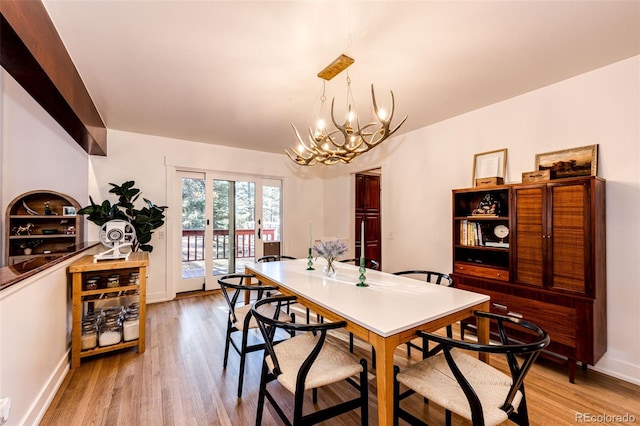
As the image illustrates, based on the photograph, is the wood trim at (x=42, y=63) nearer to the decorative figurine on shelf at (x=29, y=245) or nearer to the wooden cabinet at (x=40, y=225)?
the wooden cabinet at (x=40, y=225)

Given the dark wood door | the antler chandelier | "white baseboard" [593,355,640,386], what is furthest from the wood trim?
"white baseboard" [593,355,640,386]

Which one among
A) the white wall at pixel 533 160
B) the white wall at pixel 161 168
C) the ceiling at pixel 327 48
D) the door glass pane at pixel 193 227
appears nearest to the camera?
the ceiling at pixel 327 48

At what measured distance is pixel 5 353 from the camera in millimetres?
1423

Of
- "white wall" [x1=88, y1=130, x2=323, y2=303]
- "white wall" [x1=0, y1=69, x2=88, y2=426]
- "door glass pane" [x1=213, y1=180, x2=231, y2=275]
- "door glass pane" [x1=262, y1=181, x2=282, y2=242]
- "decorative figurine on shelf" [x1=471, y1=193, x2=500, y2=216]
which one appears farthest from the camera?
"door glass pane" [x1=262, y1=181, x2=282, y2=242]

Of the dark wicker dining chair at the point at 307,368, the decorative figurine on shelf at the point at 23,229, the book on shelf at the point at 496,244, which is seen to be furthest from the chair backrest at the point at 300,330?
the decorative figurine on shelf at the point at 23,229

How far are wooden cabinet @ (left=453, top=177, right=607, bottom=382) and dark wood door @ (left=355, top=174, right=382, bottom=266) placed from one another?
8.92 feet

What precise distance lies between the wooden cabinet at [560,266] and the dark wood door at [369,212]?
2.72m

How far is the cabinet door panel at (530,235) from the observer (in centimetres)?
237

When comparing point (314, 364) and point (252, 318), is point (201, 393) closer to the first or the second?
point (252, 318)

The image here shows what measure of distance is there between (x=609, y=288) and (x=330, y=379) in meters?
2.48

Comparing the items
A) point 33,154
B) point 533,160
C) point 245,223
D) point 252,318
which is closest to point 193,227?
point 245,223

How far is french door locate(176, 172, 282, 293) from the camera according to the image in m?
4.48

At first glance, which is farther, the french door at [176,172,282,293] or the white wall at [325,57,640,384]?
the french door at [176,172,282,293]

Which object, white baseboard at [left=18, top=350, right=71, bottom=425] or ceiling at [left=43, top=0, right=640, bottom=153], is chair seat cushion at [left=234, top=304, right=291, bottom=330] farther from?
ceiling at [left=43, top=0, right=640, bottom=153]
